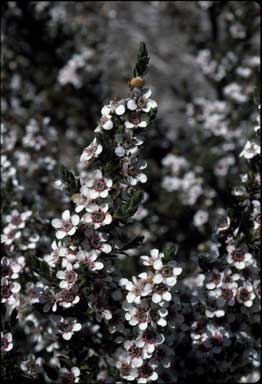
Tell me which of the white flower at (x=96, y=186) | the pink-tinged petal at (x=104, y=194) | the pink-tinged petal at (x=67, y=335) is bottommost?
the pink-tinged petal at (x=67, y=335)

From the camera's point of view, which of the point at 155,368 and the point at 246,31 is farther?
the point at 246,31

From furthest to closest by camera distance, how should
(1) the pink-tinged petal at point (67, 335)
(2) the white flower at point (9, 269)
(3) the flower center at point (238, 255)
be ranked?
(3) the flower center at point (238, 255) → (2) the white flower at point (9, 269) → (1) the pink-tinged petal at point (67, 335)

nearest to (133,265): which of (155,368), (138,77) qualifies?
(155,368)

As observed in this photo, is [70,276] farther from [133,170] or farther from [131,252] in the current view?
[131,252]

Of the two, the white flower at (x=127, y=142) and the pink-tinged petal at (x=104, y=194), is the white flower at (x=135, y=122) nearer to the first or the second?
the white flower at (x=127, y=142)

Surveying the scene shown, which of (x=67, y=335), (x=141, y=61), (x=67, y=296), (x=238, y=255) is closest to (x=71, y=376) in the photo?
(x=67, y=335)

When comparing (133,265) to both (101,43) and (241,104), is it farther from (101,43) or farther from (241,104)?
(101,43)

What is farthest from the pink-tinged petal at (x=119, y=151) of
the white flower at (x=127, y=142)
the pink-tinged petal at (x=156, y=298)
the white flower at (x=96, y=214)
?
the pink-tinged petal at (x=156, y=298)
